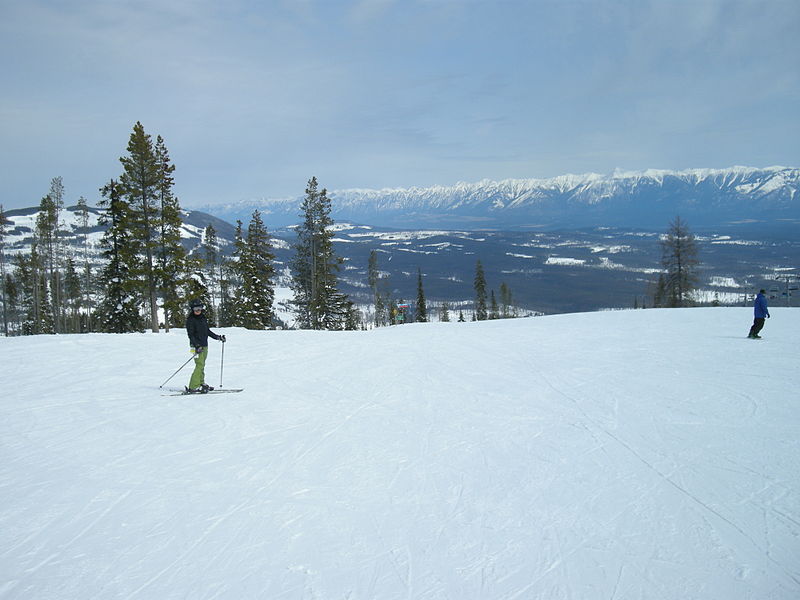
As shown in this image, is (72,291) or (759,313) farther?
(72,291)

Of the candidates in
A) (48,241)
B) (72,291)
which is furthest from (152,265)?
(72,291)

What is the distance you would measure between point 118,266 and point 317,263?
15.9 metres

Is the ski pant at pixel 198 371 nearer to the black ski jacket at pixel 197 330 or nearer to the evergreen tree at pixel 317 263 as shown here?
the black ski jacket at pixel 197 330

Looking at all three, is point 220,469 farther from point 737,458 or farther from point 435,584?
point 737,458

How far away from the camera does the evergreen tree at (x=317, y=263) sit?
40.9m

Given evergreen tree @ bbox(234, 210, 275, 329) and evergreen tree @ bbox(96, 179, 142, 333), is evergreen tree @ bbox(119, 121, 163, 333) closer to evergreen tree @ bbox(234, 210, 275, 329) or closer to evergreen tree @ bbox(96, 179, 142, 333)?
evergreen tree @ bbox(96, 179, 142, 333)

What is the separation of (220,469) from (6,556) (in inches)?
96.5

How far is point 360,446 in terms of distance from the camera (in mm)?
7418

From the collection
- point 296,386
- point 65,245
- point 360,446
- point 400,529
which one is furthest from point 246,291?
point 400,529

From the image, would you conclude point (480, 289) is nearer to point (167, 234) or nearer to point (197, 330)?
point (167, 234)

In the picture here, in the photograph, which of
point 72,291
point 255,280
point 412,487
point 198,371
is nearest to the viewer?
point 412,487

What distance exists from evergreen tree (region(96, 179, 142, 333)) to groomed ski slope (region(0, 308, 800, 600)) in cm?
1868

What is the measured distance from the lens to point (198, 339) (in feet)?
35.3

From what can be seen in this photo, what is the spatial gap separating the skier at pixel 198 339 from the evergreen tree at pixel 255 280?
28813mm
